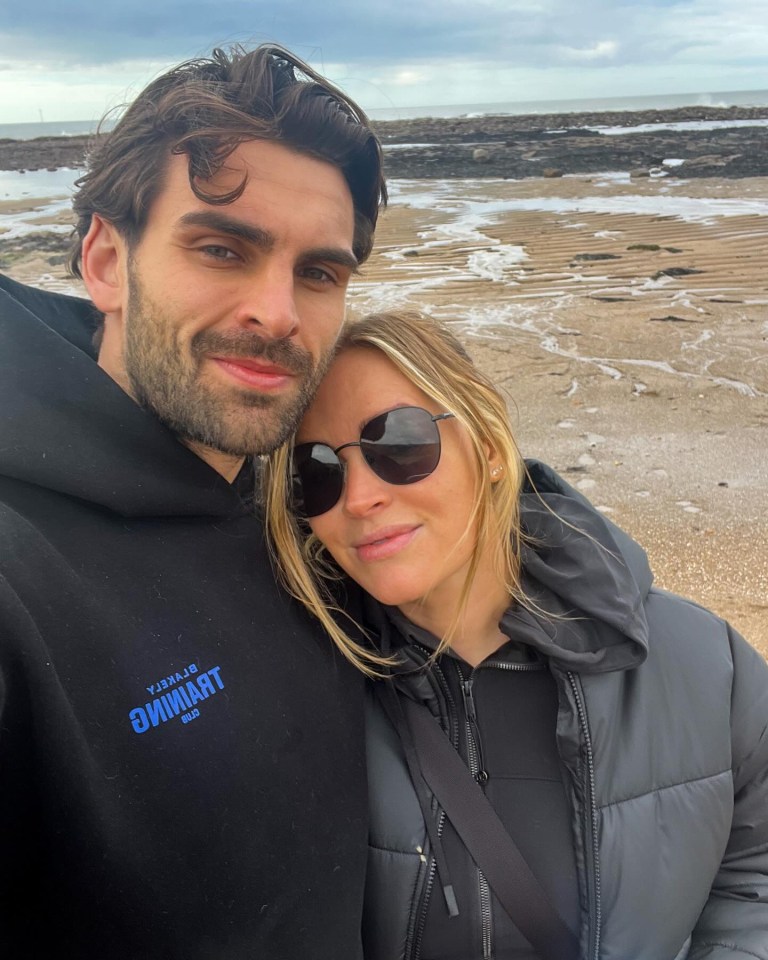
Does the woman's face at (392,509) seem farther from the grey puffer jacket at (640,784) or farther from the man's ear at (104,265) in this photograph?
the man's ear at (104,265)

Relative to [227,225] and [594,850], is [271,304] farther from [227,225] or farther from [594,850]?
[594,850]

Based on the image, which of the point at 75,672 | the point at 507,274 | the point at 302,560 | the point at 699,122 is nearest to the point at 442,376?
the point at 302,560

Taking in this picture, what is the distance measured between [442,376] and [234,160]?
2.53 ft

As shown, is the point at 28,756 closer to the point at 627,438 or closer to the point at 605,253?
the point at 627,438

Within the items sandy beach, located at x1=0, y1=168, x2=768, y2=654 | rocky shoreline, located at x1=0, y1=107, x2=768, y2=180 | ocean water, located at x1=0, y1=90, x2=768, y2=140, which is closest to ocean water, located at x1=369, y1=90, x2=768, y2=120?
ocean water, located at x1=0, y1=90, x2=768, y2=140

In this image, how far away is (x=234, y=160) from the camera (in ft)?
5.83

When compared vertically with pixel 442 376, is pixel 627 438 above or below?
below

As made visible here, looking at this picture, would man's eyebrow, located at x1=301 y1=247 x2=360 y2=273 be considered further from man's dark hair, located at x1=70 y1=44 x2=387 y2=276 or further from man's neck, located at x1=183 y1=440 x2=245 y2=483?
man's neck, located at x1=183 y1=440 x2=245 y2=483

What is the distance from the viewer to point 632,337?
7539 millimetres

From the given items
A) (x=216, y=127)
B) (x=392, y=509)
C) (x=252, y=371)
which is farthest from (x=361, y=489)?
(x=216, y=127)

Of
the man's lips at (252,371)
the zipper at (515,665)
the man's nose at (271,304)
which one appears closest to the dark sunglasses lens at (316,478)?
the man's lips at (252,371)

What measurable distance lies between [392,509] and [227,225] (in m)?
0.82

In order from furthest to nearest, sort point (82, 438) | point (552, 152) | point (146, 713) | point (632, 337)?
point (552, 152), point (632, 337), point (82, 438), point (146, 713)

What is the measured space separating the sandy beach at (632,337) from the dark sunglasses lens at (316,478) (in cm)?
255
